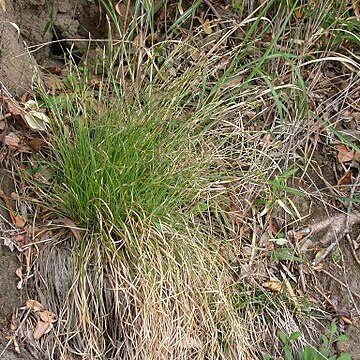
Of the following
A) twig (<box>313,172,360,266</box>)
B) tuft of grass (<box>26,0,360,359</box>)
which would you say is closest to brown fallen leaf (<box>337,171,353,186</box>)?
twig (<box>313,172,360,266</box>)

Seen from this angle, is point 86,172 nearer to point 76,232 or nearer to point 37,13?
point 76,232

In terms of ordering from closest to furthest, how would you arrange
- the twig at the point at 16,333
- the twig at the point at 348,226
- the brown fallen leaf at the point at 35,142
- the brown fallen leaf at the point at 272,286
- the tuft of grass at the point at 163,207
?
the twig at the point at 16,333 < the tuft of grass at the point at 163,207 < the brown fallen leaf at the point at 35,142 < the brown fallen leaf at the point at 272,286 < the twig at the point at 348,226

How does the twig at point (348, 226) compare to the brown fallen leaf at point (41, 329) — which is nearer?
the brown fallen leaf at point (41, 329)

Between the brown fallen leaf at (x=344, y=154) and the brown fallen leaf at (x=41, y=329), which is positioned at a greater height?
the brown fallen leaf at (x=344, y=154)

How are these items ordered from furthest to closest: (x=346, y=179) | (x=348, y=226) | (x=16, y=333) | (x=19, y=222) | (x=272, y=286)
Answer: (x=346, y=179) → (x=348, y=226) → (x=272, y=286) → (x=19, y=222) → (x=16, y=333)

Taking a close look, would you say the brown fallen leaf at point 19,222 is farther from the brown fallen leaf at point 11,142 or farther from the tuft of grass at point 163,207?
the brown fallen leaf at point 11,142

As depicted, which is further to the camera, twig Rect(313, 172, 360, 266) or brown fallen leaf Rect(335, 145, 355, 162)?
brown fallen leaf Rect(335, 145, 355, 162)

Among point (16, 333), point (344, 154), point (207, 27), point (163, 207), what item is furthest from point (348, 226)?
point (16, 333)

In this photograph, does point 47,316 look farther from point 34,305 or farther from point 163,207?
point 163,207

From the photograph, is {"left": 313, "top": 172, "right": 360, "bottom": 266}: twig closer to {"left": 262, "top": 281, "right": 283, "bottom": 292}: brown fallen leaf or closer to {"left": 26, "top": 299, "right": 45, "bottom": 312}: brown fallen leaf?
{"left": 262, "top": 281, "right": 283, "bottom": 292}: brown fallen leaf

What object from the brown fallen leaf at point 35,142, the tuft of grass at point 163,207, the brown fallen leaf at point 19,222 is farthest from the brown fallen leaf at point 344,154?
the brown fallen leaf at point 19,222

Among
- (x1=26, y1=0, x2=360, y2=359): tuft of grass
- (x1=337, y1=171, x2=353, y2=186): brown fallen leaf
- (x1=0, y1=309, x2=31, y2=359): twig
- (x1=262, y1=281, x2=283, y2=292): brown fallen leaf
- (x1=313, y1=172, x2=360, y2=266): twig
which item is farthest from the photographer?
(x1=337, y1=171, x2=353, y2=186): brown fallen leaf

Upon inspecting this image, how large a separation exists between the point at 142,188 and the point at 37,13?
90 cm

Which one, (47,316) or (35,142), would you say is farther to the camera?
(35,142)
